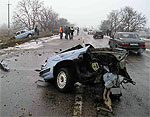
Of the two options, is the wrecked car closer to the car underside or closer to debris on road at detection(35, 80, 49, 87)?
the car underside

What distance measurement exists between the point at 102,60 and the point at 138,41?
8192 mm

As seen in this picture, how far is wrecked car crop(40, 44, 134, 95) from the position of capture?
3875mm

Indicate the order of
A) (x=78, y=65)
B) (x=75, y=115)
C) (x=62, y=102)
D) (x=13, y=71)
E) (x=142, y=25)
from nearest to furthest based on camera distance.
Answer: (x=75, y=115)
(x=62, y=102)
(x=78, y=65)
(x=13, y=71)
(x=142, y=25)

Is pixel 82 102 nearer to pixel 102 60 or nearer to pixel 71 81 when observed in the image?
pixel 71 81

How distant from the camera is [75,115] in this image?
3.26 metres

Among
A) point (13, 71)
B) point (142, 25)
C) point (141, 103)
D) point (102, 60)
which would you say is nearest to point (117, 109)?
point (141, 103)

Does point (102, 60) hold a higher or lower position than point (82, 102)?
higher

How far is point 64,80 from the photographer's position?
4355mm

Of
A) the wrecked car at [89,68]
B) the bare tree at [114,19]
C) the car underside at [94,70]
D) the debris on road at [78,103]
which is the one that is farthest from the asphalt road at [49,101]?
the bare tree at [114,19]

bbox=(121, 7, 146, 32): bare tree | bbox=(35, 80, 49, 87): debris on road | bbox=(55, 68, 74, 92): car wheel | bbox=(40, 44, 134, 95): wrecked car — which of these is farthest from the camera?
bbox=(121, 7, 146, 32): bare tree

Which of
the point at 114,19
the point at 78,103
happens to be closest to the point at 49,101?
the point at 78,103

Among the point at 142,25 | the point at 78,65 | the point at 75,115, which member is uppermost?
the point at 142,25

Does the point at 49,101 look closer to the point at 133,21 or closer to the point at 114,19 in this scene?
the point at 133,21

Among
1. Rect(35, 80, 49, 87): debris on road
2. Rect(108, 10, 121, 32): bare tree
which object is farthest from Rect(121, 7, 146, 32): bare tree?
Rect(35, 80, 49, 87): debris on road
